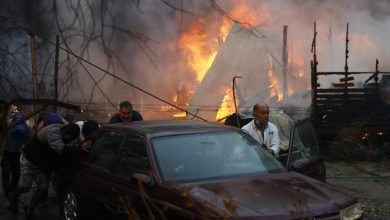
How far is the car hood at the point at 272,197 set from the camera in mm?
3992

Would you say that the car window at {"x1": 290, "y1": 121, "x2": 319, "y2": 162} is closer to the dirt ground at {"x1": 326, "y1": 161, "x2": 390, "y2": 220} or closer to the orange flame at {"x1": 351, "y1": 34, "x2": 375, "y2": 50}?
the dirt ground at {"x1": 326, "y1": 161, "x2": 390, "y2": 220}

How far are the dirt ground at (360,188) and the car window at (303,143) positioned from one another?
131cm

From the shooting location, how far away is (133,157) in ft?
17.1

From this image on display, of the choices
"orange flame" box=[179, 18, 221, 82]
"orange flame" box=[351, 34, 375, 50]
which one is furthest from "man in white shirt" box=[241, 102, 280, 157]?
"orange flame" box=[351, 34, 375, 50]

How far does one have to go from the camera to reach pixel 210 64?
49.5 feet

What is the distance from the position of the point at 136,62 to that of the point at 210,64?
3.31 metres

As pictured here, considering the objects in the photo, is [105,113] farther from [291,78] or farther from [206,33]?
[291,78]

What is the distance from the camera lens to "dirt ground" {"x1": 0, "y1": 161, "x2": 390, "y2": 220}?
7338 mm

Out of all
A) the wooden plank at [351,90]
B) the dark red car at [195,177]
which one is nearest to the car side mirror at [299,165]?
the dark red car at [195,177]

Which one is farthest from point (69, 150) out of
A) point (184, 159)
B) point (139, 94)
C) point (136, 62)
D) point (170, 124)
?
point (139, 94)

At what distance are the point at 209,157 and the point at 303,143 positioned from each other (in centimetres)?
175

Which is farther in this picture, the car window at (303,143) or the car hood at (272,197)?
the car window at (303,143)

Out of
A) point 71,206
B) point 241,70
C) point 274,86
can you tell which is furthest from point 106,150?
point 274,86

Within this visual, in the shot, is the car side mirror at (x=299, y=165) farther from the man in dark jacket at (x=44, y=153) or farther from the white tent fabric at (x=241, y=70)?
the white tent fabric at (x=241, y=70)
